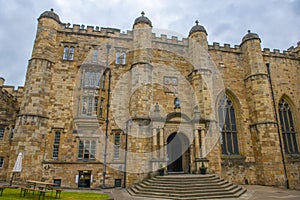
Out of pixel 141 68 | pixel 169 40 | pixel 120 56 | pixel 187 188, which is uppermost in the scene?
pixel 169 40

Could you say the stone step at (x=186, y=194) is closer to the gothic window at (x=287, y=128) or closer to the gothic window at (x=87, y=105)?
the gothic window at (x=87, y=105)

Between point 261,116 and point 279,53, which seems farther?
point 279,53

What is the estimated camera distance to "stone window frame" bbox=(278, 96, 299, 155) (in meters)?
19.5

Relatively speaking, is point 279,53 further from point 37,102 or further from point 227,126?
point 37,102

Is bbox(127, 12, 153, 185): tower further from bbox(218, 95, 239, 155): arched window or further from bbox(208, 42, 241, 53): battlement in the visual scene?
bbox(218, 95, 239, 155): arched window

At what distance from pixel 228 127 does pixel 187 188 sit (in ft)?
30.2

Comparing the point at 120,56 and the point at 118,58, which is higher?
the point at 120,56

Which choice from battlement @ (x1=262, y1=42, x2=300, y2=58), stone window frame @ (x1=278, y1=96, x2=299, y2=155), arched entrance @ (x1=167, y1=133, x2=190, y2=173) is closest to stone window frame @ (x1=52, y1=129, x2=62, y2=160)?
arched entrance @ (x1=167, y1=133, x2=190, y2=173)

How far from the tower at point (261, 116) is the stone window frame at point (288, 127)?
9.63ft

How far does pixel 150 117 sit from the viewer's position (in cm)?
1570

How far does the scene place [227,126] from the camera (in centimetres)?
1891

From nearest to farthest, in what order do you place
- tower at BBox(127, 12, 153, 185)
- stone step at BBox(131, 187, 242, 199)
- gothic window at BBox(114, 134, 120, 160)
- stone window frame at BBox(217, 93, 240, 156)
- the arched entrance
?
1. stone step at BBox(131, 187, 242, 199)
2. tower at BBox(127, 12, 153, 185)
3. gothic window at BBox(114, 134, 120, 160)
4. the arched entrance
5. stone window frame at BBox(217, 93, 240, 156)

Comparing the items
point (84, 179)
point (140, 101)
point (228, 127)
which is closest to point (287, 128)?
point (228, 127)

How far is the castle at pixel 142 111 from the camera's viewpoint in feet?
49.1
